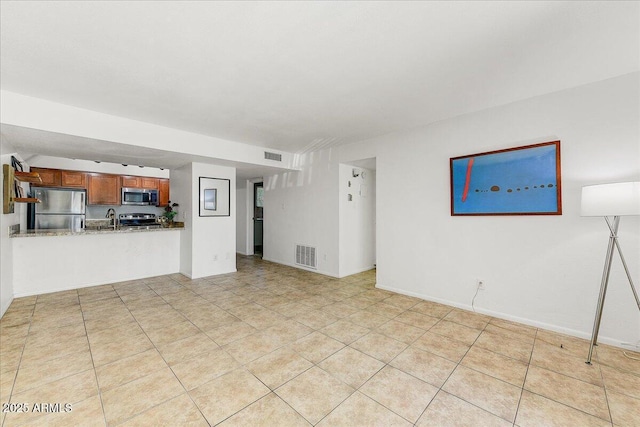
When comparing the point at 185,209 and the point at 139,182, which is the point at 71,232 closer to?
the point at 185,209

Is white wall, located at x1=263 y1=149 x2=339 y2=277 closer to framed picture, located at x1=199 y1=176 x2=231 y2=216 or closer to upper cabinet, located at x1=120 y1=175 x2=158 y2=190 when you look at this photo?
framed picture, located at x1=199 y1=176 x2=231 y2=216

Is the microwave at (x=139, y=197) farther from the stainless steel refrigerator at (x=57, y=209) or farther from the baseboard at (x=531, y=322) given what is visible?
the baseboard at (x=531, y=322)

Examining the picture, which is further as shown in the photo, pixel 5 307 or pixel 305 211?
pixel 305 211

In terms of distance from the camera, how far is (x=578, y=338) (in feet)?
8.52

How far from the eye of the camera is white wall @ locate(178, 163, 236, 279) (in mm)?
4801

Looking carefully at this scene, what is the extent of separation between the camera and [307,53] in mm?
2037

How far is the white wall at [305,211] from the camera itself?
4996 millimetres

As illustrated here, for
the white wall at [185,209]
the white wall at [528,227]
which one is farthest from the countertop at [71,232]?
the white wall at [528,227]

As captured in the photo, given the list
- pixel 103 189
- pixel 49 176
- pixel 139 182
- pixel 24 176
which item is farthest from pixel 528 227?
pixel 49 176

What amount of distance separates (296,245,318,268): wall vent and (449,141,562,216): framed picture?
2.86m

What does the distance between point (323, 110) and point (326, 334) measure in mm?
2523

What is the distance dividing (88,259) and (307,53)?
4793mm

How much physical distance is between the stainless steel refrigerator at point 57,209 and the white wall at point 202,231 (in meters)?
2.34

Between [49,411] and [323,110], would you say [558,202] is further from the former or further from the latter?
[49,411]
